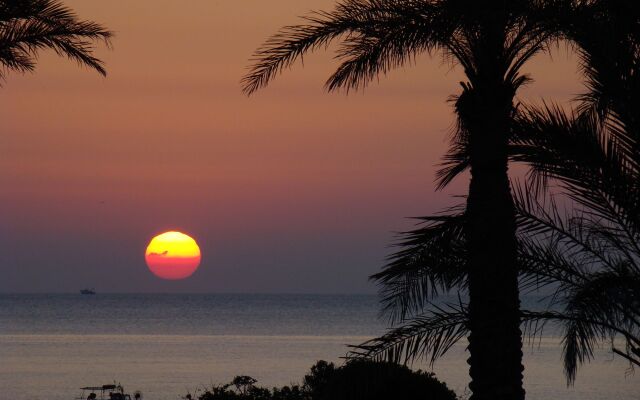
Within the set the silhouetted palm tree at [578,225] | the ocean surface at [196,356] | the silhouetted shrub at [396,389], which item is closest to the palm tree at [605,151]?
the silhouetted palm tree at [578,225]

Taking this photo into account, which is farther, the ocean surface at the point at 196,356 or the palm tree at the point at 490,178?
the ocean surface at the point at 196,356

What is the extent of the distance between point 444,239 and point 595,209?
211cm

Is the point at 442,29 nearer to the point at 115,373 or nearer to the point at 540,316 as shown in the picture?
the point at 540,316

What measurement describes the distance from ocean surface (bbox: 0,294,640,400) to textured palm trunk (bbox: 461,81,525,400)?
33169mm

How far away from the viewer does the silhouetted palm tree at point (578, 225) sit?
12281 mm

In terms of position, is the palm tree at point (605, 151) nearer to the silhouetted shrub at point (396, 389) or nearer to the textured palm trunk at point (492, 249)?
the textured palm trunk at point (492, 249)

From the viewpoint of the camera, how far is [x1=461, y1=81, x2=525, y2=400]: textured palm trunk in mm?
13227

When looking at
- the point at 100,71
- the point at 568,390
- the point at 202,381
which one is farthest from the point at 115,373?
the point at 100,71

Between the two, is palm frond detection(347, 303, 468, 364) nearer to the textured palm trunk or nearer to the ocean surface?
the textured palm trunk

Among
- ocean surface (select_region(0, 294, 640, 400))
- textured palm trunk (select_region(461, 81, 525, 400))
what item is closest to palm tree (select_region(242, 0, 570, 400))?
textured palm trunk (select_region(461, 81, 525, 400))

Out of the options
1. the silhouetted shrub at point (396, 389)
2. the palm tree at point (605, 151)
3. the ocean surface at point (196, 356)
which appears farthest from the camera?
the ocean surface at point (196, 356)

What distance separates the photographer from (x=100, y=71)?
61.0 ft

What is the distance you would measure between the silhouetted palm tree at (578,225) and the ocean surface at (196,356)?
1245 inches

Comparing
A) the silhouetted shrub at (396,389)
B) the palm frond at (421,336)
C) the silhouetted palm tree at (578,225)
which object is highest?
the silhouetted palm tree at (578,225)
